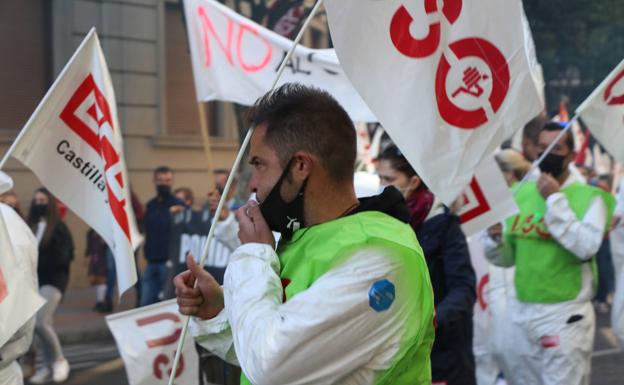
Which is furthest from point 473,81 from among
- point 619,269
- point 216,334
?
point 619,269

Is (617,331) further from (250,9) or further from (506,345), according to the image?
(250,9)

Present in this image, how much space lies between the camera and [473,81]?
12.8 feet

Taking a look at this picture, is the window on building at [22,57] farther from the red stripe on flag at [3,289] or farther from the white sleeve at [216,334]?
the white sleeve at [216,334]

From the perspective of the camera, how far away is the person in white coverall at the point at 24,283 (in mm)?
4316

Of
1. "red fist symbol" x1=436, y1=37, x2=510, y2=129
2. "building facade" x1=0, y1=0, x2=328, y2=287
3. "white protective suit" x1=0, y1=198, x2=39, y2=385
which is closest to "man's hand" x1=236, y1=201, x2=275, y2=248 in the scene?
"red fist symbol" x1=436, y1=37, x2=510, y2=129

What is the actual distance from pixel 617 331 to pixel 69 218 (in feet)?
36.3

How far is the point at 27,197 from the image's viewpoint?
15227mm

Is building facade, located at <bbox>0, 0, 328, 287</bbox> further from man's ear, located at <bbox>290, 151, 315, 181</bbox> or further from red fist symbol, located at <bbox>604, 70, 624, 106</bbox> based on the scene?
man's ear, located at <bbox>290, 151, 315, 181</bbox>

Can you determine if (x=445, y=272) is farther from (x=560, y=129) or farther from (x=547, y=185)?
(x=560, y=129)

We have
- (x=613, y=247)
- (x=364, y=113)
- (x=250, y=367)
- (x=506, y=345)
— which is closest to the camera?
(x=250, y=367)

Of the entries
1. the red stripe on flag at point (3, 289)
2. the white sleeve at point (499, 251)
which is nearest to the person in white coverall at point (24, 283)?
the red stripe on flag at point (3, 289)

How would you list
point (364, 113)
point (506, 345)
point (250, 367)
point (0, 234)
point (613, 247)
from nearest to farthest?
point (250, 367), point (0, 234), point (506, 345), point (364, 113), point (613, 247)

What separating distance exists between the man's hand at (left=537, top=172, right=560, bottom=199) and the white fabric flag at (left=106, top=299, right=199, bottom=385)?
7.01 feet

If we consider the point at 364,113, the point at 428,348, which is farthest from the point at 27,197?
the point at 428,348
